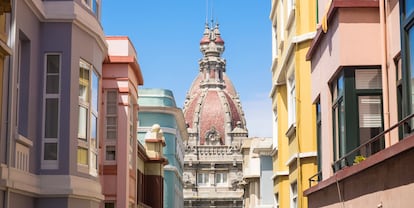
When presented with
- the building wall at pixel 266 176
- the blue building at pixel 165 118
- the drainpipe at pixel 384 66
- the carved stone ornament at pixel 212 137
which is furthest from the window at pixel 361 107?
the carved stone ornament at pixel 212 137

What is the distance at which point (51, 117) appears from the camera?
55.0 ft

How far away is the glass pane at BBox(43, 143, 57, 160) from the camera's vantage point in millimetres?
16578

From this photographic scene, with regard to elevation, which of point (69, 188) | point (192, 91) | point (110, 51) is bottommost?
point (69, 188)

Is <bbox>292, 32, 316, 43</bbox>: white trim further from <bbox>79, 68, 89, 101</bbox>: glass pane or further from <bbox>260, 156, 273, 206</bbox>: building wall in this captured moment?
<bbox>260, 156, 273, 206</bbox>: building wall

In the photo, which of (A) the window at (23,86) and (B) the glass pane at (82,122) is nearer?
(A) the window at (23,86)

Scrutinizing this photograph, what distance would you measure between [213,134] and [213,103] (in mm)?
8350

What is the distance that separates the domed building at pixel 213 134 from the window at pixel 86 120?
117 metres

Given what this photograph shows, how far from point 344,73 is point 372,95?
24.3 inches

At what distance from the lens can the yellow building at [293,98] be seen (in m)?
21.5

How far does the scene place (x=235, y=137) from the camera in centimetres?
15750

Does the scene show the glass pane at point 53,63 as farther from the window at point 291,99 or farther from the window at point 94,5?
the window at point 291,99

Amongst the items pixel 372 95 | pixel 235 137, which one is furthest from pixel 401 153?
pixel 235 137

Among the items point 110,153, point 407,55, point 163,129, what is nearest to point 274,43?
point 110,153

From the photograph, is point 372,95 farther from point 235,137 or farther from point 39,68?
point 235,137
